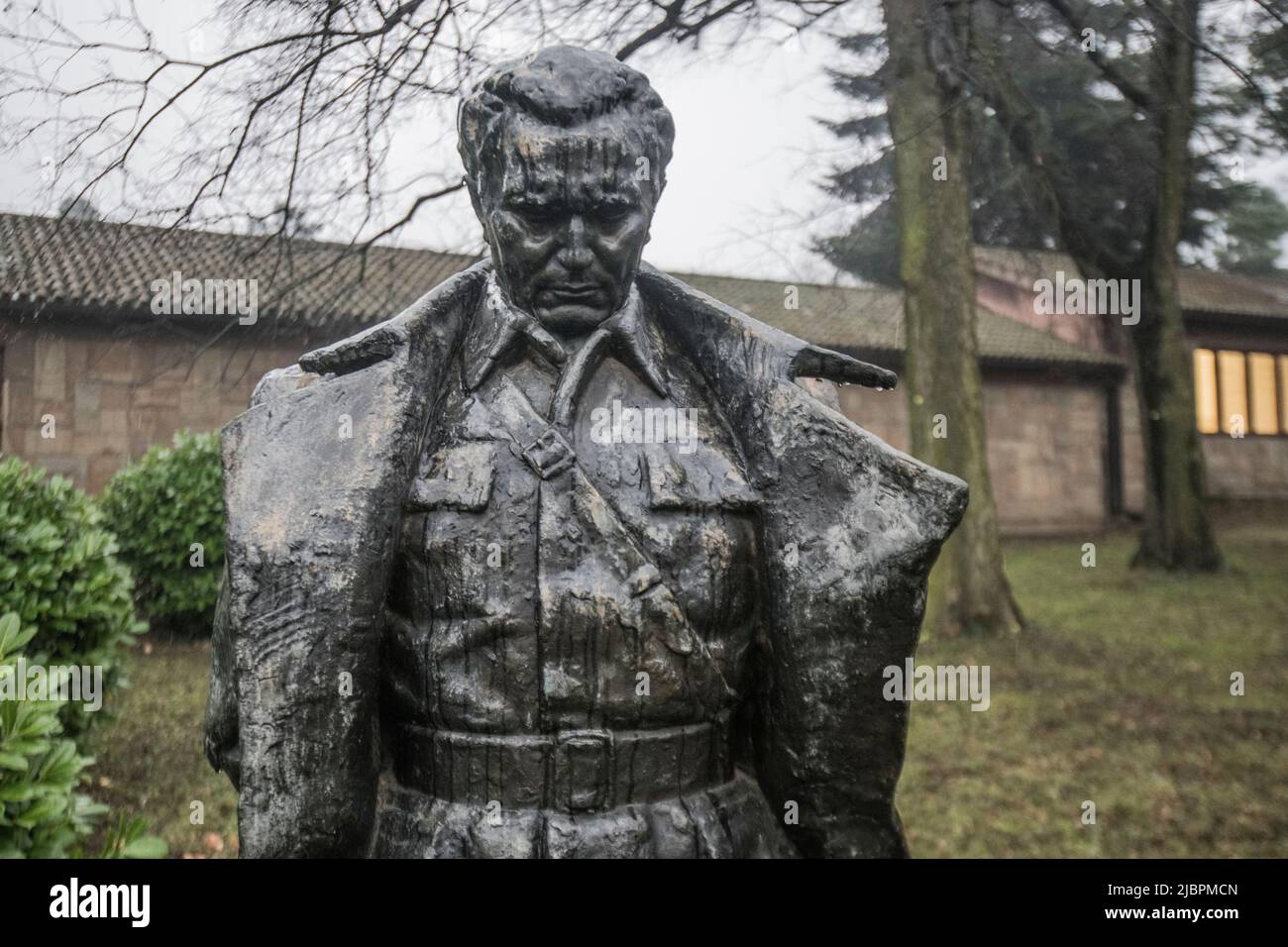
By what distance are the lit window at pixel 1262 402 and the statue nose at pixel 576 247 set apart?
58.6 feet

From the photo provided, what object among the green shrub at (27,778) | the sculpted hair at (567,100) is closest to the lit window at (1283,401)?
the sculpted hair at (567,100)

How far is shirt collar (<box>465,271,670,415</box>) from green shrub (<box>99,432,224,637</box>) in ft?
23.3

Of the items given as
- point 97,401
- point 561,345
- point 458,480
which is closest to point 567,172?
point 561,345

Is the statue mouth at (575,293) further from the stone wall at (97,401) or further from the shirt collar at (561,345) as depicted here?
the stone wall at (97,401)

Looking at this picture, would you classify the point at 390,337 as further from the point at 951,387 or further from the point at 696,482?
the point at 951,387

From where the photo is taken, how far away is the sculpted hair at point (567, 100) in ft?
5.62

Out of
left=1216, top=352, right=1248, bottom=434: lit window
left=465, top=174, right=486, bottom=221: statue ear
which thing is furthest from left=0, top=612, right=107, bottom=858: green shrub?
left=1216, top=352, right=1248, bottom=434: lit window

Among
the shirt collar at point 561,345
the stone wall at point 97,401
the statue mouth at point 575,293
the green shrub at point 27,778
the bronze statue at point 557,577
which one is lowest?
the green shrub at point 27,778

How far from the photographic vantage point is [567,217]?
1741mm

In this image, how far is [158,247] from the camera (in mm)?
4680

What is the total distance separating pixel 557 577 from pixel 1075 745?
17.5 ft

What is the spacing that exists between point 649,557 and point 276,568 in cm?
61
